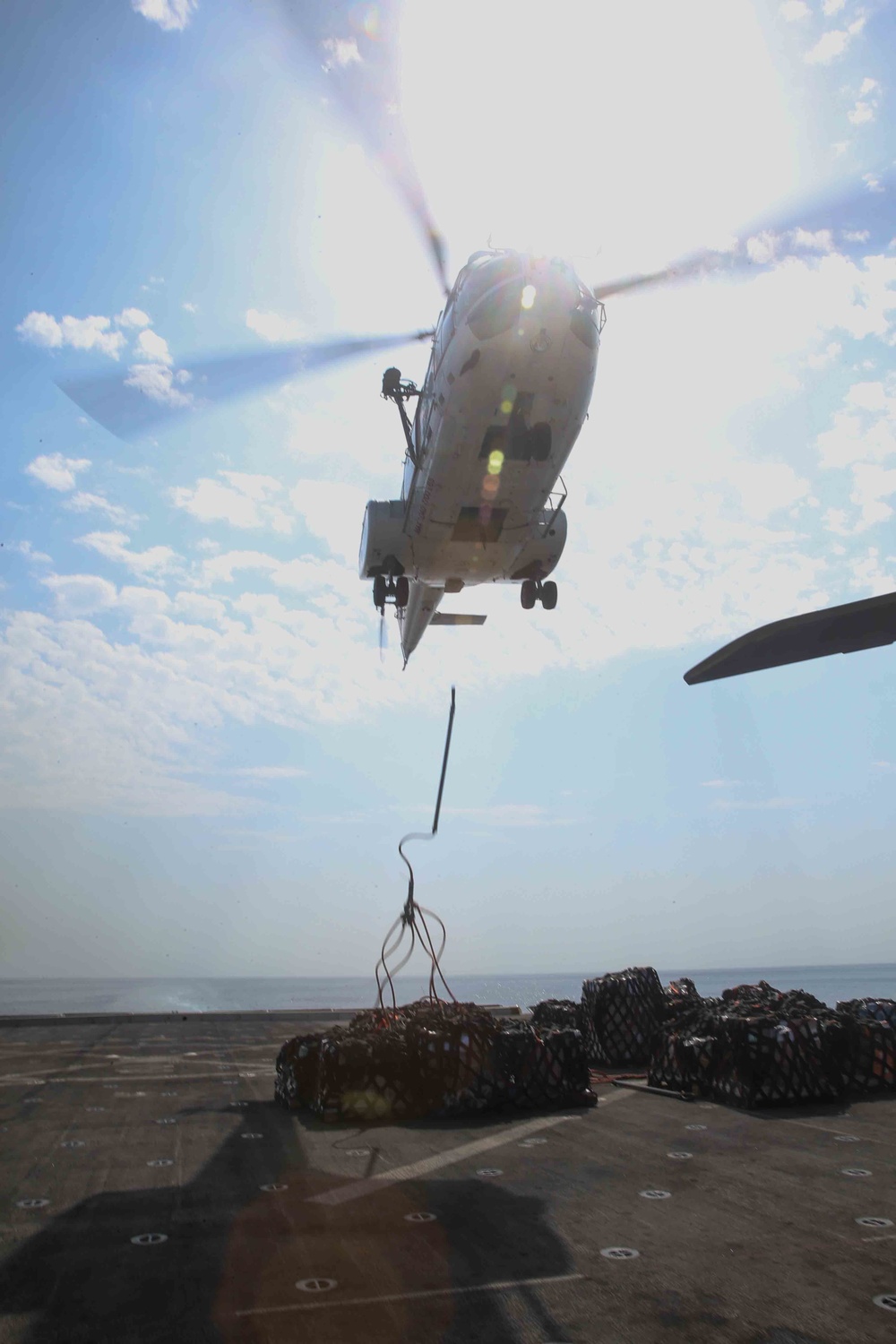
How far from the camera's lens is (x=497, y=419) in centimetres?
1589

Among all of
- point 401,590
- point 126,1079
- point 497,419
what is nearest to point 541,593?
point 401,590

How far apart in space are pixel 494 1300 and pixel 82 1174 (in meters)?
6.09

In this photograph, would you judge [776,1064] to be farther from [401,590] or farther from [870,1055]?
[401,590]

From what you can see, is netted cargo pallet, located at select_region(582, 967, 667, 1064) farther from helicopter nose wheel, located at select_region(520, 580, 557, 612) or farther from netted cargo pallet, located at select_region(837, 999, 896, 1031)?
helicopter nose wheel, located at select_region(520, 580, 557, 612)

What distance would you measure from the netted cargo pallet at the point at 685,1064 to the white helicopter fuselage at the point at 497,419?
33.6 ft

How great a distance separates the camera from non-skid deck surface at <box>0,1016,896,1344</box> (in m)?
5.75

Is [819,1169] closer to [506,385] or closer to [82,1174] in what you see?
[82,1174]

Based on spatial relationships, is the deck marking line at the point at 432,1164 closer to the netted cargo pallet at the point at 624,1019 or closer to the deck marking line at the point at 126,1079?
the netted cargo pallet at the point at 624,1019

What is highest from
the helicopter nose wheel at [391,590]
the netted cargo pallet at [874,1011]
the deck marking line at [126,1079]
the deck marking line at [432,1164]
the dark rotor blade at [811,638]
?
the helicopter nose wheel at [391,590]

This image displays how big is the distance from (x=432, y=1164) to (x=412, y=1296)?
13.8ft

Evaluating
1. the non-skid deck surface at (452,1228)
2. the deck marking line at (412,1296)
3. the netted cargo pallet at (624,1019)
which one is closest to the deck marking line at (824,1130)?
the non-skid deck surface at (452,1228)

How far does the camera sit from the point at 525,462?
16703mm

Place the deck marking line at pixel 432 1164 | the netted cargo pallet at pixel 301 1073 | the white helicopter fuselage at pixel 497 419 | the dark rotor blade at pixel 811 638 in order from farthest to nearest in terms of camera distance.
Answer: the white helicopter fuselage at pixel 497 419 < the netted cargo pallet at pixel 301 1073 < the deck marking line at pixel 432 1164 < the dark rotor blade at pixel 811 638

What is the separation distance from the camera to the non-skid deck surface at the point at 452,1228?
5.75 meters
